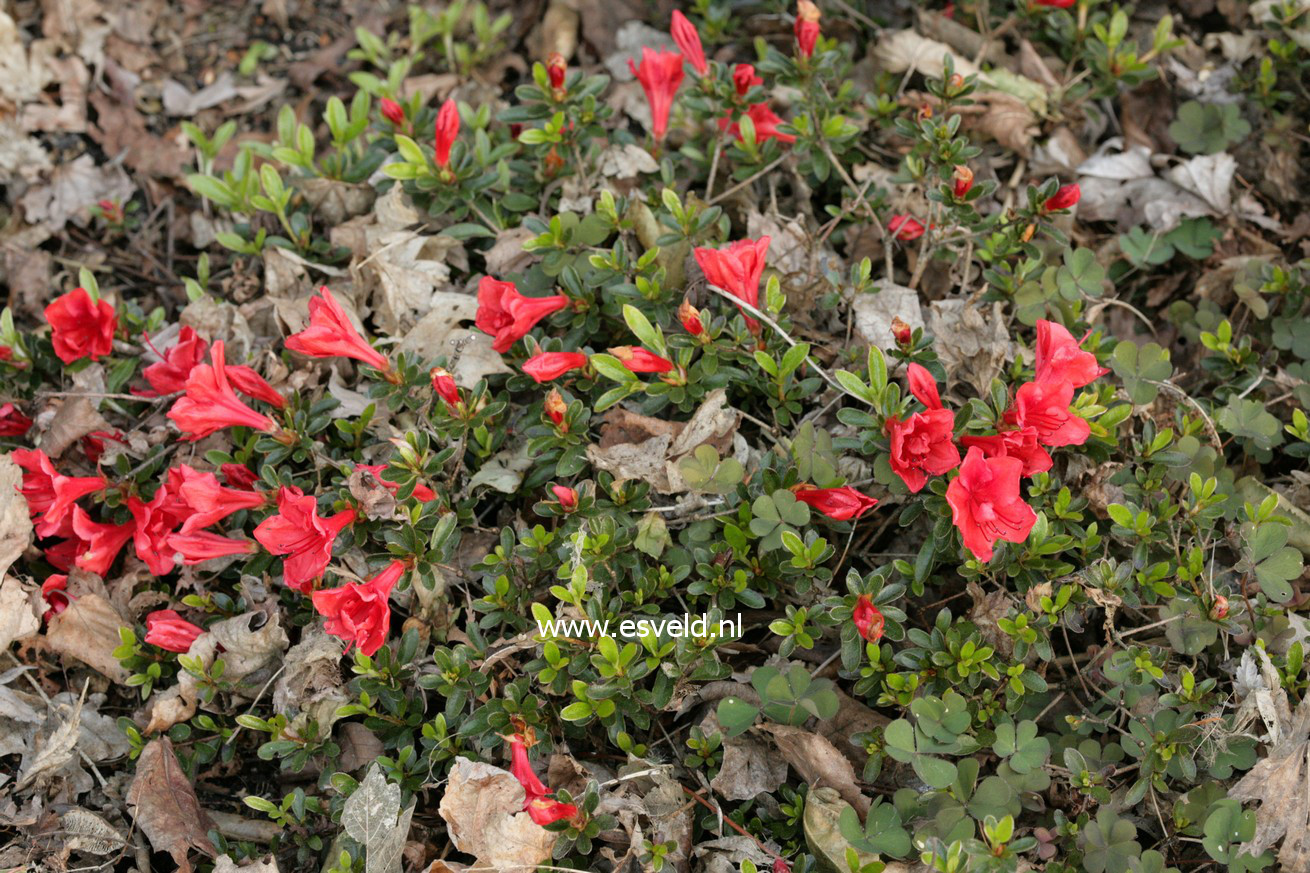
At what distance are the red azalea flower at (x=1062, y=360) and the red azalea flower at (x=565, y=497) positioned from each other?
3.91 feet

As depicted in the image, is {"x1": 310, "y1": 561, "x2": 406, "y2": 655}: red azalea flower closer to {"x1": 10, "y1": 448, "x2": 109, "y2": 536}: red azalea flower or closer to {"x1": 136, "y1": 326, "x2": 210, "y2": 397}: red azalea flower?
{"x1": 10, "y1": 448, "x2": 109, "y2": 536}: red azalea flower

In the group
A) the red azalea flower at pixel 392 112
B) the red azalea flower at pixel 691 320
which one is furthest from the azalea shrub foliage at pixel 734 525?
the red azalea flower at pixel 392 112

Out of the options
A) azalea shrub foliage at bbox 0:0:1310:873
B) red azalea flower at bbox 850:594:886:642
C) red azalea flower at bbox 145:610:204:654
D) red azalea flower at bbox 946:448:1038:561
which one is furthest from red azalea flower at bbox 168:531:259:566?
red azalea flower at bbox 946:448:1038:561

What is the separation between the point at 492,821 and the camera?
8.04 feet

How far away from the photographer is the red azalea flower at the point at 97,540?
2941 mm

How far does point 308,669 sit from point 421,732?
363 millimetres

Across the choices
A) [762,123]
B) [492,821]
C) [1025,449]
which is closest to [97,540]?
[492,821]

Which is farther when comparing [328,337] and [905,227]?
[905,227]

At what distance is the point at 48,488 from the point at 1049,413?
2735 millimetres

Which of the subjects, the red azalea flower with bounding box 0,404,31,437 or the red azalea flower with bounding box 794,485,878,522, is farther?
the red azalea flower with bounding box 0,404,31,437

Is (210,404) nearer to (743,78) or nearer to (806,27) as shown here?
(743,78)

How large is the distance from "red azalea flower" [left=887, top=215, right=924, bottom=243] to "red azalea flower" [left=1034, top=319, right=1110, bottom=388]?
0.85m

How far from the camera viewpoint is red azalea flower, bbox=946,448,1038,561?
7.59ft

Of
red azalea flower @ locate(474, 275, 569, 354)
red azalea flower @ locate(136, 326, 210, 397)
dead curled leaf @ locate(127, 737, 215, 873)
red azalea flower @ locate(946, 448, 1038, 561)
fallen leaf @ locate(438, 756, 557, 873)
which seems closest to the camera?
red azalea flower @ locate(946, 448, 1038, 561)
